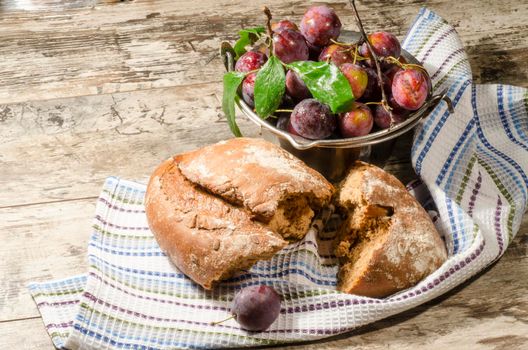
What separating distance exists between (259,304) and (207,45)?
103 cm

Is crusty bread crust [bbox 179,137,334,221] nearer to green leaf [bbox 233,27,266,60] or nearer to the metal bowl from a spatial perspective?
the metal bowl

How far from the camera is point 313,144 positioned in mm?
1400

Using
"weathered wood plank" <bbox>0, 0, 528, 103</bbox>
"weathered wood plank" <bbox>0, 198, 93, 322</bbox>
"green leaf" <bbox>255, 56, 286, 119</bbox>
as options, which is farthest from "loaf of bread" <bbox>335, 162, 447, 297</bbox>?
"weathered wood plank" <bbox>0, 0, 528, 103</bbox>

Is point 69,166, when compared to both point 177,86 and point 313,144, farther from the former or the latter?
point 313,144

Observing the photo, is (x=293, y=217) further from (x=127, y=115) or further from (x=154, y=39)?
(x=154, y=39)

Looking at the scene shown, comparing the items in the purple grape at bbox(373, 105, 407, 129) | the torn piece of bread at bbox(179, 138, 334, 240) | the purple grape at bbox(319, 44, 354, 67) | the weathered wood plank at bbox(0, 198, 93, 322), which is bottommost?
the weathered wood plank at bbox(0, 198, 93, 322)

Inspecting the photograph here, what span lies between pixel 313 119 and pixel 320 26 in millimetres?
236

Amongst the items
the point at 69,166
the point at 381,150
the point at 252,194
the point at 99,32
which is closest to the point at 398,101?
the point at 381,150

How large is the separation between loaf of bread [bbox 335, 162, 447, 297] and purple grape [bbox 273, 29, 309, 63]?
26 cm

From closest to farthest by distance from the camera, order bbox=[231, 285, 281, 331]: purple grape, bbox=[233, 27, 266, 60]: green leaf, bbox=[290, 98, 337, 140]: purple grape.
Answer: bbox=[231, 285, 281, 331]: purple grape
bbox=[290, 98, 337, 140]: purple grape
bbox=[233, 27, 266, 60]: green leaf

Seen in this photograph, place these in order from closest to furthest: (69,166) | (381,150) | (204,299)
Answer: (204,299) < (381,150) < (69,166)

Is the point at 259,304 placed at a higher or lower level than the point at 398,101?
lower

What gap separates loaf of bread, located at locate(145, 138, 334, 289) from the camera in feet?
4.30

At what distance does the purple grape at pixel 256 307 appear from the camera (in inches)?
50.1
